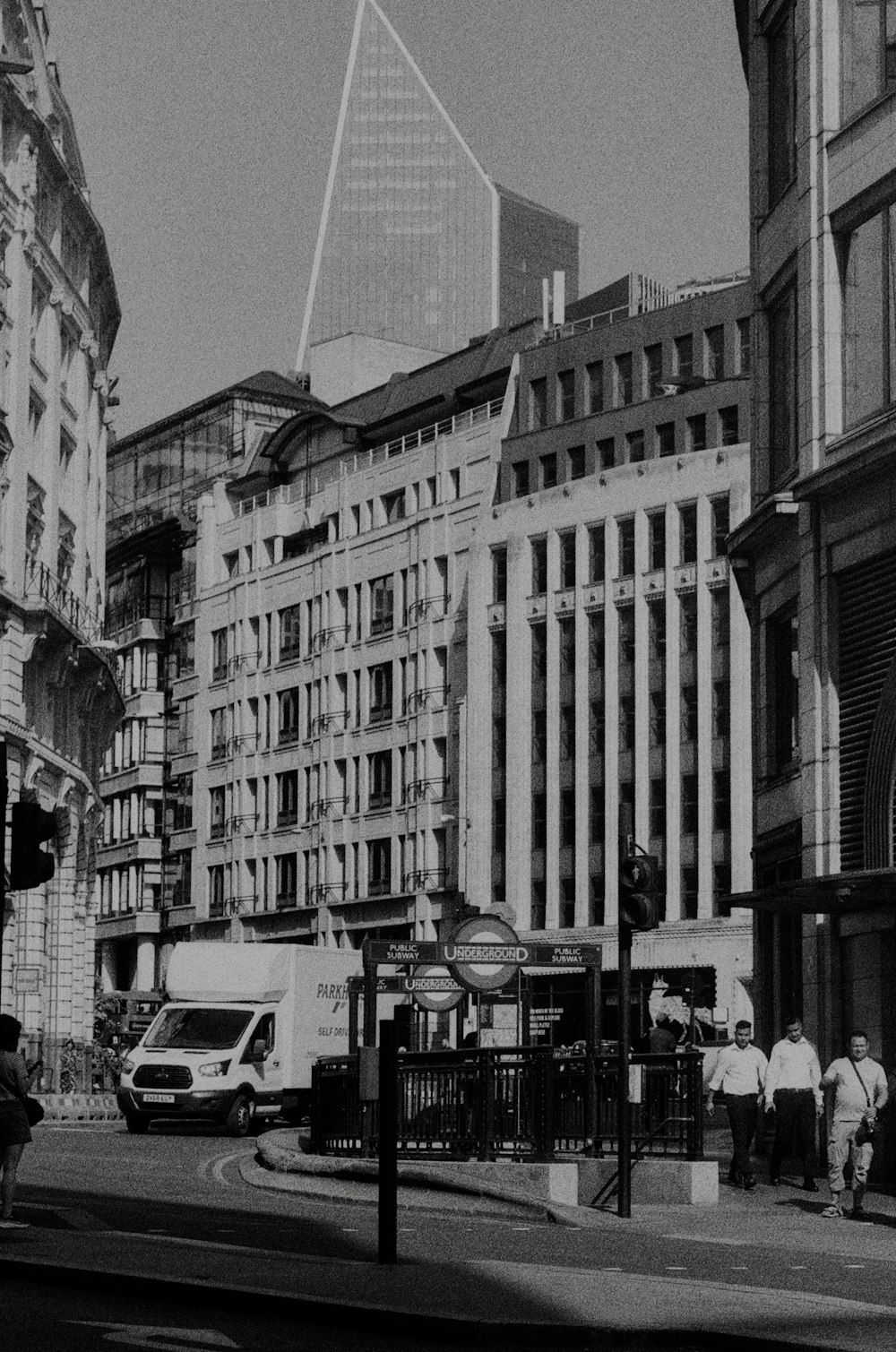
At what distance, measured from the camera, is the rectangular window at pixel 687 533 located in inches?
3477

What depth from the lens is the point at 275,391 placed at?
4766 inches

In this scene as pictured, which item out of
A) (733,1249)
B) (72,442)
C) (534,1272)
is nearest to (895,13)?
(733,1249)

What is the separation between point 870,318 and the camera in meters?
28.7

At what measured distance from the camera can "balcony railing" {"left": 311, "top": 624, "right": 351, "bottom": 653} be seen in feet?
342

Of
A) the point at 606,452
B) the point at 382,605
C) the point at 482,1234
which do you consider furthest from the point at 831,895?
the point at 382,605

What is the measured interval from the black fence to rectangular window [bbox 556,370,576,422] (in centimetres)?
7204

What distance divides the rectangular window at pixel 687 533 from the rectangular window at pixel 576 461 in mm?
6326

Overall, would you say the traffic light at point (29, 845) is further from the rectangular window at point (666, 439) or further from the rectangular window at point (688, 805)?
the rectangular window at point (666, 439)

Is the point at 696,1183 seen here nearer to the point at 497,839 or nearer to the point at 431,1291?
the point at 431,1291

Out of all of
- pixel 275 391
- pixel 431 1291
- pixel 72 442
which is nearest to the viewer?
pixel 431 1291

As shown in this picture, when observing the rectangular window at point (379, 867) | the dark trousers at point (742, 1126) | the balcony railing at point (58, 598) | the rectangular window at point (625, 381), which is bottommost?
the dark trousers at point (742, 1126)

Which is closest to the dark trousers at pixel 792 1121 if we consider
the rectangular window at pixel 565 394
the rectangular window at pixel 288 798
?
the rectangular window at pixel 565 394

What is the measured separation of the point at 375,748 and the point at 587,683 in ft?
41.3

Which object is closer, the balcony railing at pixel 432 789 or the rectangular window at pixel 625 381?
the rectangular window at pixel 625 381
